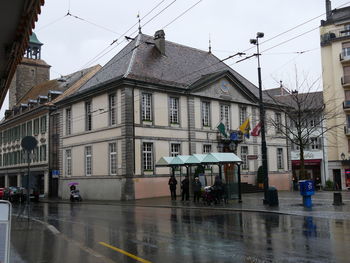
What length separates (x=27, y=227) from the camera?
14.8 meters

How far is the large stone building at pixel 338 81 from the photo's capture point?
5150 cm

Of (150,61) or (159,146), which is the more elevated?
(150,61)

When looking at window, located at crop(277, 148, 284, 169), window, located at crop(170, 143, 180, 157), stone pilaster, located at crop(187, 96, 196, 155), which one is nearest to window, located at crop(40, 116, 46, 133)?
window, located at crop(170, 143, 180, 157)

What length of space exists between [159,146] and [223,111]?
29.2ft

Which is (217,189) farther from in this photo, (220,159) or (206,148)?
(206,148)

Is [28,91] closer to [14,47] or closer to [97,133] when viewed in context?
[97,133]

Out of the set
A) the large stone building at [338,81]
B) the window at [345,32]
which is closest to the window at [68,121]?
the large stone building at [338,81]

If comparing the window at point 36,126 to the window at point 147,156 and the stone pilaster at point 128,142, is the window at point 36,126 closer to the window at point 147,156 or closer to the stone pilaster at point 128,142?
the stone pilaster at point 128,142

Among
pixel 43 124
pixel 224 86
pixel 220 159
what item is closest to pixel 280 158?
pixel 224 86

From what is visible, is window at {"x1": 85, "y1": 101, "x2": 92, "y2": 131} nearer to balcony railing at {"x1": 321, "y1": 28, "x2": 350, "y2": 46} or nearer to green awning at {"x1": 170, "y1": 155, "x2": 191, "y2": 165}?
green awning at {"x1": 170, "y1": 155, "x2": 191, "y2": 165}

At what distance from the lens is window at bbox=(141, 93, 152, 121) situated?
33.3m

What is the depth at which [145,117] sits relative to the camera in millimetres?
33312

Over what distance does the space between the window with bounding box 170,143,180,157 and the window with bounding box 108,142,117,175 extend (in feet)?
15.6

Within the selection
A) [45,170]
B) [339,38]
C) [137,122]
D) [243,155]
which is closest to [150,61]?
[137,122]
